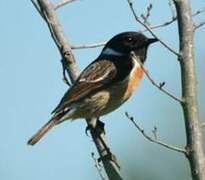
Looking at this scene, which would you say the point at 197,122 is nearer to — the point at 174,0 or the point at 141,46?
the point at 174,0

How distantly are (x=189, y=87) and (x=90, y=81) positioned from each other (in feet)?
6.96

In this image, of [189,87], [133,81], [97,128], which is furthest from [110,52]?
[189,87]

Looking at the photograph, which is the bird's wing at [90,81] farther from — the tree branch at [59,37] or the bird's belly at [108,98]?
the tree branch at [59,37]

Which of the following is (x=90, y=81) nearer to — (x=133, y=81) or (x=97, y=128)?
(x=133, y=81)

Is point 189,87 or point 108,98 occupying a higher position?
point 189,87

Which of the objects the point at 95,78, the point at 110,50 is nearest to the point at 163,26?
the point at 95,78

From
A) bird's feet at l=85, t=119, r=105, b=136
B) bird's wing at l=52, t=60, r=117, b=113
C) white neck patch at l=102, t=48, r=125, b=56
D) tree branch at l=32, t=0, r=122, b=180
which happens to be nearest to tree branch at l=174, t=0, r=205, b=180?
tree branch at l=32, t=0, r=122, b=180

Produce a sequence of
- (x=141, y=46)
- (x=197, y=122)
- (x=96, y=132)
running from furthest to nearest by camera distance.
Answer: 1. (x=141, y=46)
2. (x=96, y=132)
3. (x=197, y=122)

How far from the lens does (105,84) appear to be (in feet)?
19.1

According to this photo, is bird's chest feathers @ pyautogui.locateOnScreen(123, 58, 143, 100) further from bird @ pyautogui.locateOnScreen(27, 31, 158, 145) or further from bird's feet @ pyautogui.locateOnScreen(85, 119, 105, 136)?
bird's feet @ pyautogui.locateOnScreen(85, 119, 105, 136)

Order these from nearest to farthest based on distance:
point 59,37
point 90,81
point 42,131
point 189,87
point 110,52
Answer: point 189,87
point 59,37
point 42,131
point 90,81
point 110,52

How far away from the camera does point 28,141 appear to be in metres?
5.41

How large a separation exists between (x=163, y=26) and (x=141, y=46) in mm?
1409

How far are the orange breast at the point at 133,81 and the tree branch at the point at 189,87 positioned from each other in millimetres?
2110
